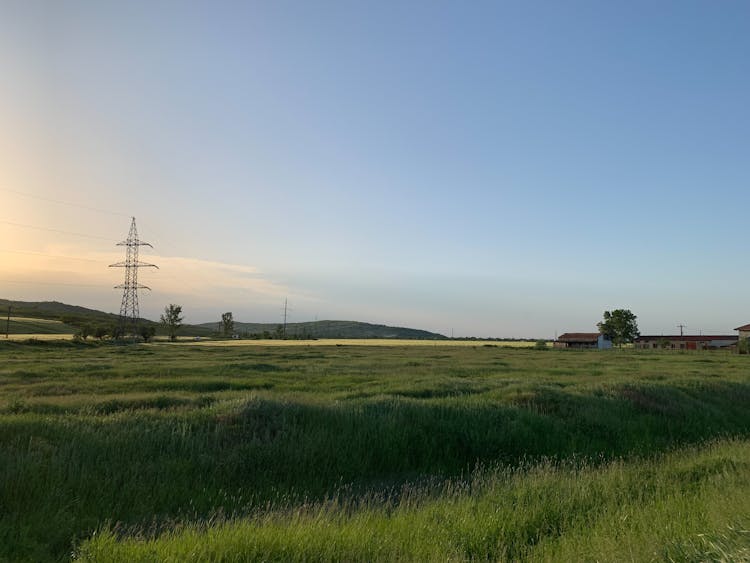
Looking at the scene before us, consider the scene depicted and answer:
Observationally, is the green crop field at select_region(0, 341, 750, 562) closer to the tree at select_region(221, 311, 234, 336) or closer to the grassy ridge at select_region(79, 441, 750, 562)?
the grassy ridge at select_region(79, 441, 750, 562)

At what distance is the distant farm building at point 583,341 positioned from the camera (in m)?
148

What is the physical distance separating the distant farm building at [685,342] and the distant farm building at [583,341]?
8.31 meters

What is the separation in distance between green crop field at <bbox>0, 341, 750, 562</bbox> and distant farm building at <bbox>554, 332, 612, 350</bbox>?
443 feet

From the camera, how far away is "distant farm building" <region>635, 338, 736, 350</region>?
13312cm

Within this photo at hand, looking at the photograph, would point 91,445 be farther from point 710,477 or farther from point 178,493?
point 710,477

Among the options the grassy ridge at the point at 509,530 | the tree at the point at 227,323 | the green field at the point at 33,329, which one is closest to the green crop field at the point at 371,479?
the grassy ridge at the point at 509,530

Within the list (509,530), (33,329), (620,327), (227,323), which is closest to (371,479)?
(509,530)

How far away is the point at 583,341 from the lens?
153875mm

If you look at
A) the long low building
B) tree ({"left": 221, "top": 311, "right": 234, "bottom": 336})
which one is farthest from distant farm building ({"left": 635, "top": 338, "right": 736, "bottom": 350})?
tree ({"left": 221, "top": 311, "right": 234, "bottom": 336})

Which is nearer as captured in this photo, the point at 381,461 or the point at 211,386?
the point at 381,461

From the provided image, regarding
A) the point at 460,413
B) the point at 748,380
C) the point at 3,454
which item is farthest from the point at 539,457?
the point at 748,380

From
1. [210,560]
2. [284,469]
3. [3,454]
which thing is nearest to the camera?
[210,560]

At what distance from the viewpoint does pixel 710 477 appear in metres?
10.2

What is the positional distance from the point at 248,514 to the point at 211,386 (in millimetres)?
16805
